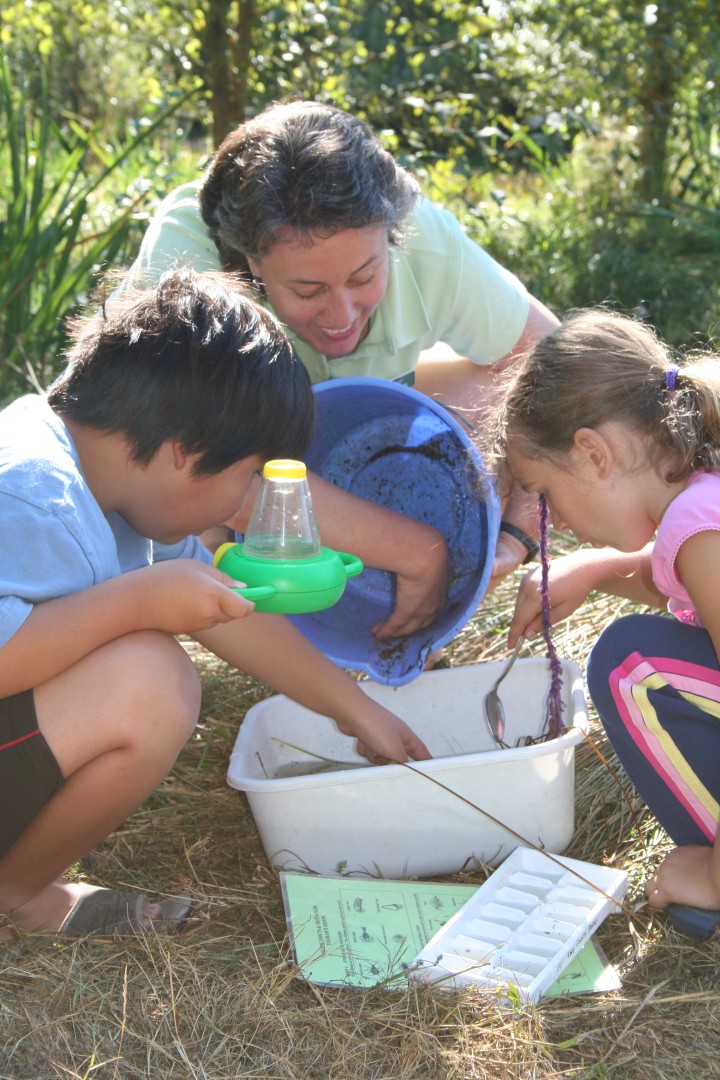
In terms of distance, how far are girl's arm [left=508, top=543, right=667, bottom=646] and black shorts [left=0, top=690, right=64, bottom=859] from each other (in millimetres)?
839

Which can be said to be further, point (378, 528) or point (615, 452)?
point (378, 528)

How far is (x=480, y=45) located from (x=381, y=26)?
487mm

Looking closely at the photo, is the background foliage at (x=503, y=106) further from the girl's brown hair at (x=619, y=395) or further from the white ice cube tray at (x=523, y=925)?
the white ice cube tray at (x=523, y=925)

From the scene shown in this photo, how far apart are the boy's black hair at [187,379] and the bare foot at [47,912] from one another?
0.65m

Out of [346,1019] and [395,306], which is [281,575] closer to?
[346,1019]

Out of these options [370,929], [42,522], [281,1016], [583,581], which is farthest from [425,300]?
[281,1016]

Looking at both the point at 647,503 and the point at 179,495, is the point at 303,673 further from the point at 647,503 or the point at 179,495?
the point at 647,503

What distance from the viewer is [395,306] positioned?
231cm

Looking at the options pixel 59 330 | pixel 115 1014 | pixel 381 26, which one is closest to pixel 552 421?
pixel 115 1014

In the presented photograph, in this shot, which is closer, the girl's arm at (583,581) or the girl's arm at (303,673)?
the girl's arm at (303,673)

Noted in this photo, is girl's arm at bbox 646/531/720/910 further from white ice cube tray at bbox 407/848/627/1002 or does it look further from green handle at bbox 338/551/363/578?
green handle at bbox 338/551/363/578

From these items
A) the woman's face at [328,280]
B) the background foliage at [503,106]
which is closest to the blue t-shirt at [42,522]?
the woman's face at [328,280]

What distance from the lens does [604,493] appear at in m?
1.76

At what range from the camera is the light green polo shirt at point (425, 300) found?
2312 millimetres
